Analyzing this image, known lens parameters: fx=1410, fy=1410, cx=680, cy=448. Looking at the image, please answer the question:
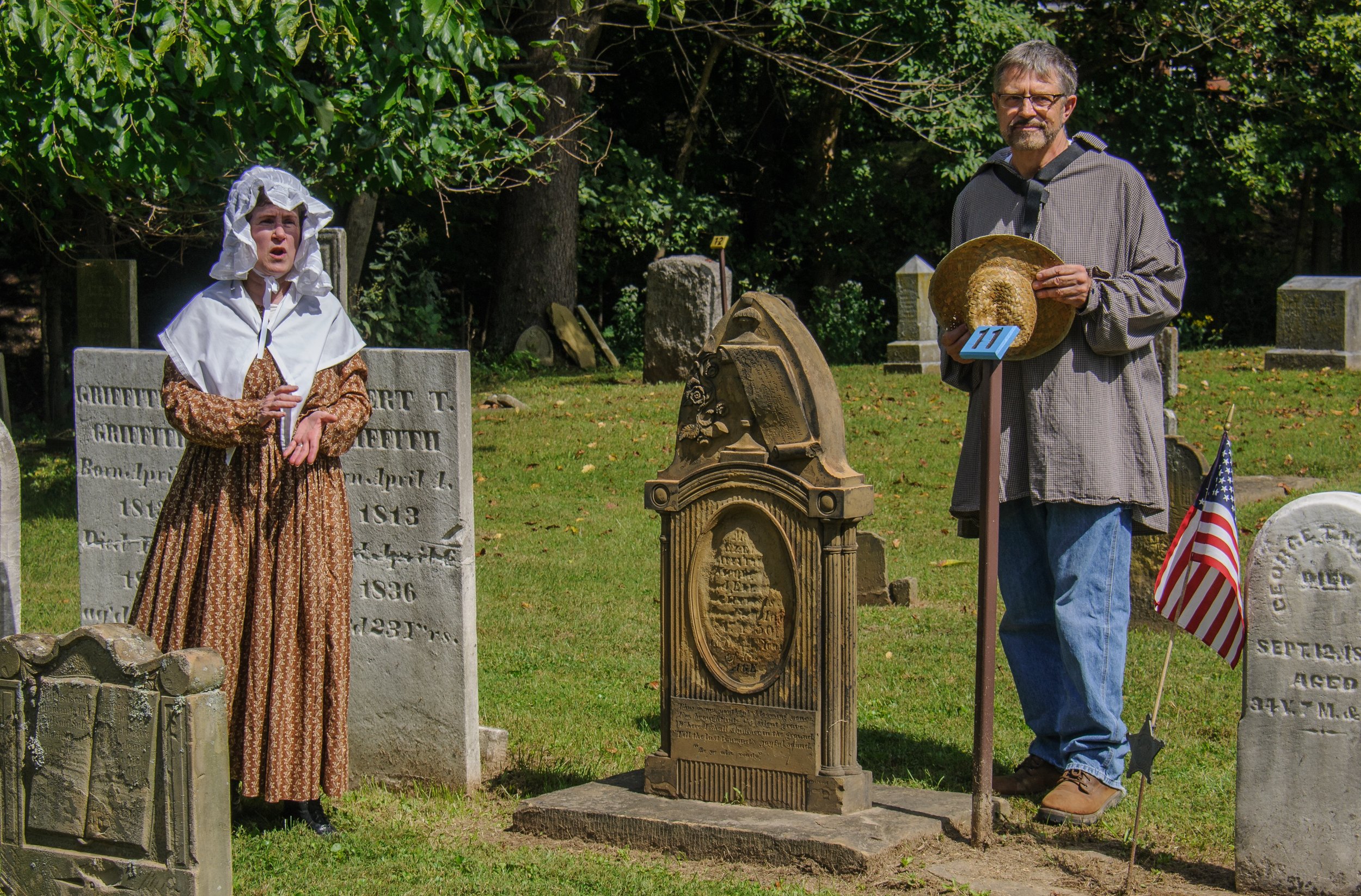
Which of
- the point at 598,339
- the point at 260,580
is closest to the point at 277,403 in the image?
the point at 260,580

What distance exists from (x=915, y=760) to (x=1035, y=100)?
2.41m

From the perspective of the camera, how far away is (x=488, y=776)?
17.2 ft

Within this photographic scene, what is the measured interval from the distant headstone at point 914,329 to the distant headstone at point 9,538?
38.5 ft

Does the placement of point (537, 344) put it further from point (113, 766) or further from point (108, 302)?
point (113, 766)

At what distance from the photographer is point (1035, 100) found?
175 inches

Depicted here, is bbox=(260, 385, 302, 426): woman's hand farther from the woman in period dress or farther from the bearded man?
the bearded man

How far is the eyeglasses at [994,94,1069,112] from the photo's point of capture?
4.43m

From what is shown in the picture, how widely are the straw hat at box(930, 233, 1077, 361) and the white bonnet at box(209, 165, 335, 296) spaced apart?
2005mm

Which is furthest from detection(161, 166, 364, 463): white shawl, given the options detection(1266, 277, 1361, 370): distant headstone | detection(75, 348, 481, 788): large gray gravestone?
detection(1266, 277, 1361, 370): distant headstone

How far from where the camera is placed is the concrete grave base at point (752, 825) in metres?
4.07

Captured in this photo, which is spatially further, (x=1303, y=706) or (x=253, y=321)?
(x=253, y=321)

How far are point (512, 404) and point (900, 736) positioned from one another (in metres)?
8.69

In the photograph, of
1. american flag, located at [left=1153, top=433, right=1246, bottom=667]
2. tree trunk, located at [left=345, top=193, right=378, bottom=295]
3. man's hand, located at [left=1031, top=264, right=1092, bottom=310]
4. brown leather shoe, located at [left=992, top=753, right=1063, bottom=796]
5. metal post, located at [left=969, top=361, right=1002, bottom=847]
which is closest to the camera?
american flag, located at [left=1153, top=433, right=1246, bottom=667]

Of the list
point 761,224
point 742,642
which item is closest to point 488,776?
point 742,642
